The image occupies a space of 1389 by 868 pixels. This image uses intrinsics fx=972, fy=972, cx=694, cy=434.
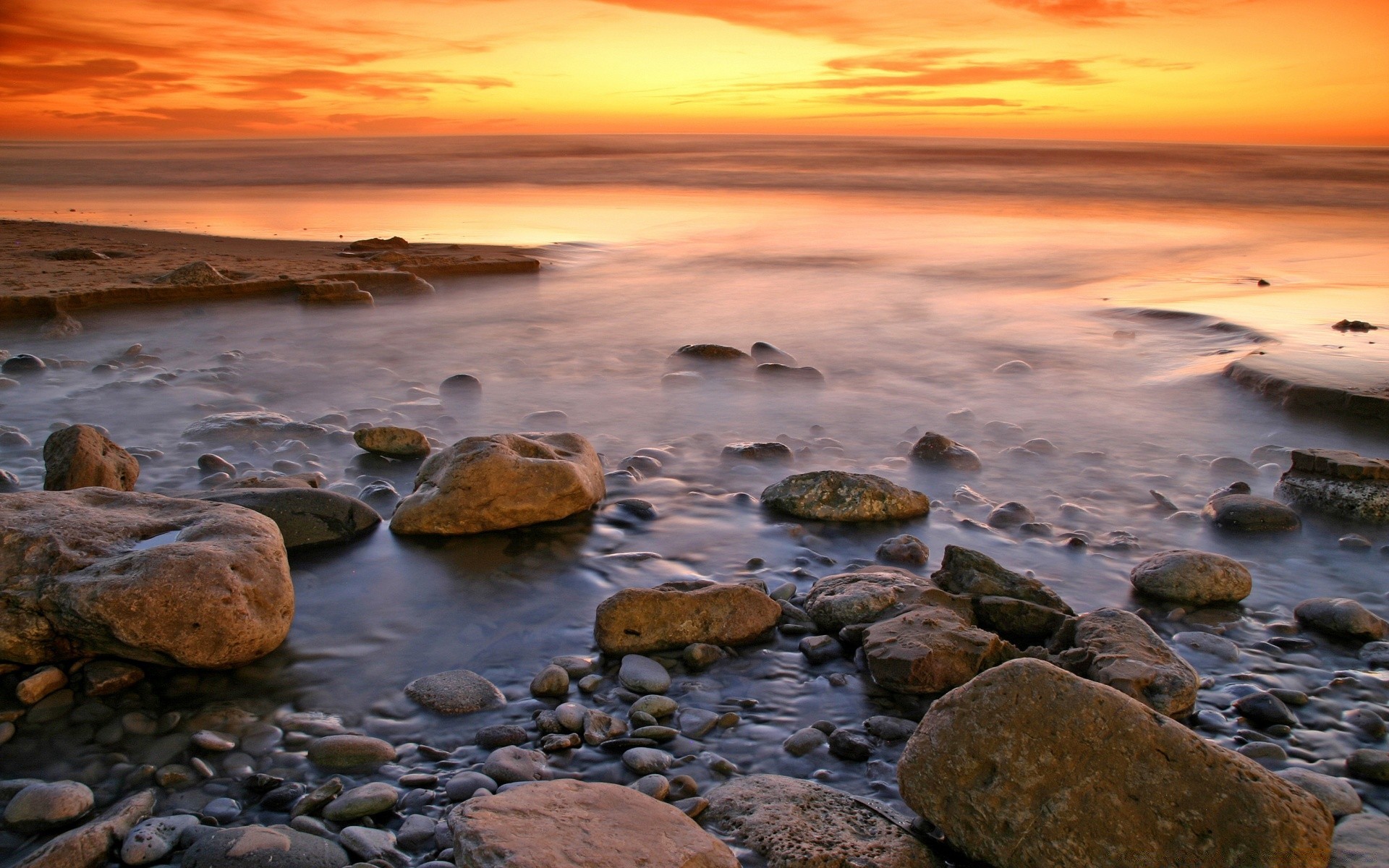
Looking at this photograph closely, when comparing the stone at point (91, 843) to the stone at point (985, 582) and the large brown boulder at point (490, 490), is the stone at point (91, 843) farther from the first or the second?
the stone at point (985, 582)

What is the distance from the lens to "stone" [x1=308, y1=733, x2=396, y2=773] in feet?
7.64

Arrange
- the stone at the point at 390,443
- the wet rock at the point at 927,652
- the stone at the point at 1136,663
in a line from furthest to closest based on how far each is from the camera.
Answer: the stone at the point at 390,443 → the wet rock at the point at 927,652 → the stone at the point at 1136,663

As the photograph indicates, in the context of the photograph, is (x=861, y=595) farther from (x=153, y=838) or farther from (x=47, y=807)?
(x=47, y=807)

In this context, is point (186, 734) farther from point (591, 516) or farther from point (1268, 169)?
point (1268, 169)

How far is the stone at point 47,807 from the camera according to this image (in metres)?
2.07

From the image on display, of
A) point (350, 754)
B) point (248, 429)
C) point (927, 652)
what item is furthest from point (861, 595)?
point (248, 429)

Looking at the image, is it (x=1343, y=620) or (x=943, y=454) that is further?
(x=943, y=454)

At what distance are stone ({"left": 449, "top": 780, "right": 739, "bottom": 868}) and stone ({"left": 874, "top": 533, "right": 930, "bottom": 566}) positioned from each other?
1.80 metres

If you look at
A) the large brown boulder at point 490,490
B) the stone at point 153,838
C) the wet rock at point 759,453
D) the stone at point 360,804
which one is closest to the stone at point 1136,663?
the stone at point 360,804

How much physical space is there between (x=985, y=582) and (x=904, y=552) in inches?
18.8

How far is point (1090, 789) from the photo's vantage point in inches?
75.7

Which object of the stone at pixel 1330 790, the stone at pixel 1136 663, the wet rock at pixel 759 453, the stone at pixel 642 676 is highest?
the wet rock at pixel 759 453

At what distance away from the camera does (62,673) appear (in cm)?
264

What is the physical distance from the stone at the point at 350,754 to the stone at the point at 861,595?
137 cm
